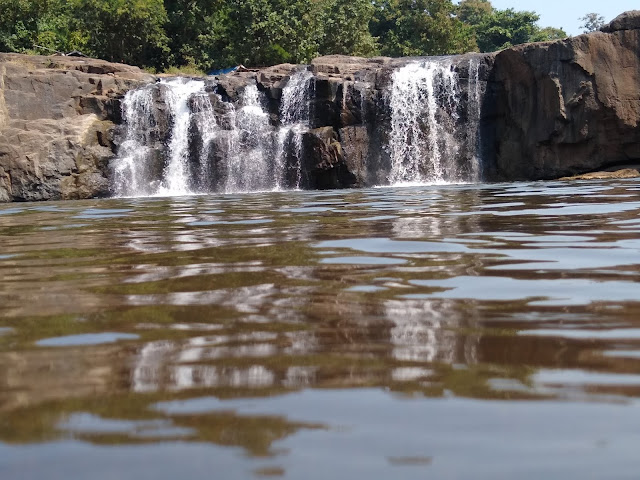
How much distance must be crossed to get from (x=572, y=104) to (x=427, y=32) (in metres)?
25.1

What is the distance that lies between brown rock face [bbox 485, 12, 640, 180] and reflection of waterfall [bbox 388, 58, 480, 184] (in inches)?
38.6

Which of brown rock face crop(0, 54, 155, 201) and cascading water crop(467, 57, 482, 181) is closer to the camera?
brown rock face crop(0, 54, 155, 201)

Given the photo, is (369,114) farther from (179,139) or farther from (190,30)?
(190,30)

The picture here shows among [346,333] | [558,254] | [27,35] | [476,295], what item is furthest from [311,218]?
[27,35]

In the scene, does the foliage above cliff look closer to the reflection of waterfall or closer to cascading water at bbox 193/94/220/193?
cascading water at bbox 193/94/220/193

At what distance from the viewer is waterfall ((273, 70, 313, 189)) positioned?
72.0ft

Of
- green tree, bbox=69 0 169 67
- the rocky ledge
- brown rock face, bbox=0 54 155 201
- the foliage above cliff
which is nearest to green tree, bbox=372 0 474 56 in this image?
the foliage above cliff

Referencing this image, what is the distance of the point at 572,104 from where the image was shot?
66.2 ft

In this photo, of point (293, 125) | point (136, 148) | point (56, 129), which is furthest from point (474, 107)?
point (56, 129)

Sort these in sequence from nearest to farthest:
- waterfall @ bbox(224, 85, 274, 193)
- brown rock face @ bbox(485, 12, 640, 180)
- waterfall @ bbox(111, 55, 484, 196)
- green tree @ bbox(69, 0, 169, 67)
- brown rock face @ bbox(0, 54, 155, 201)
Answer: brown rock face @ bbox(485, 12, 640, 180) → brown rock face @ bbox(0, 54, 155, 201) → waterfall @ bbox(111, 55, 484, 196) → waterfall @ bbox(224, 85, 274, 193) → green tree @ bbox(69, 0, 169, 67)

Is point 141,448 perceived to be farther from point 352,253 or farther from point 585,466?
point 352,253

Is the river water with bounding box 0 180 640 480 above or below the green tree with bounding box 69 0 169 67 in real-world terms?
below

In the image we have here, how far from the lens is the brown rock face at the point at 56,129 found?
20.8m

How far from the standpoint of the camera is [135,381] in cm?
184
